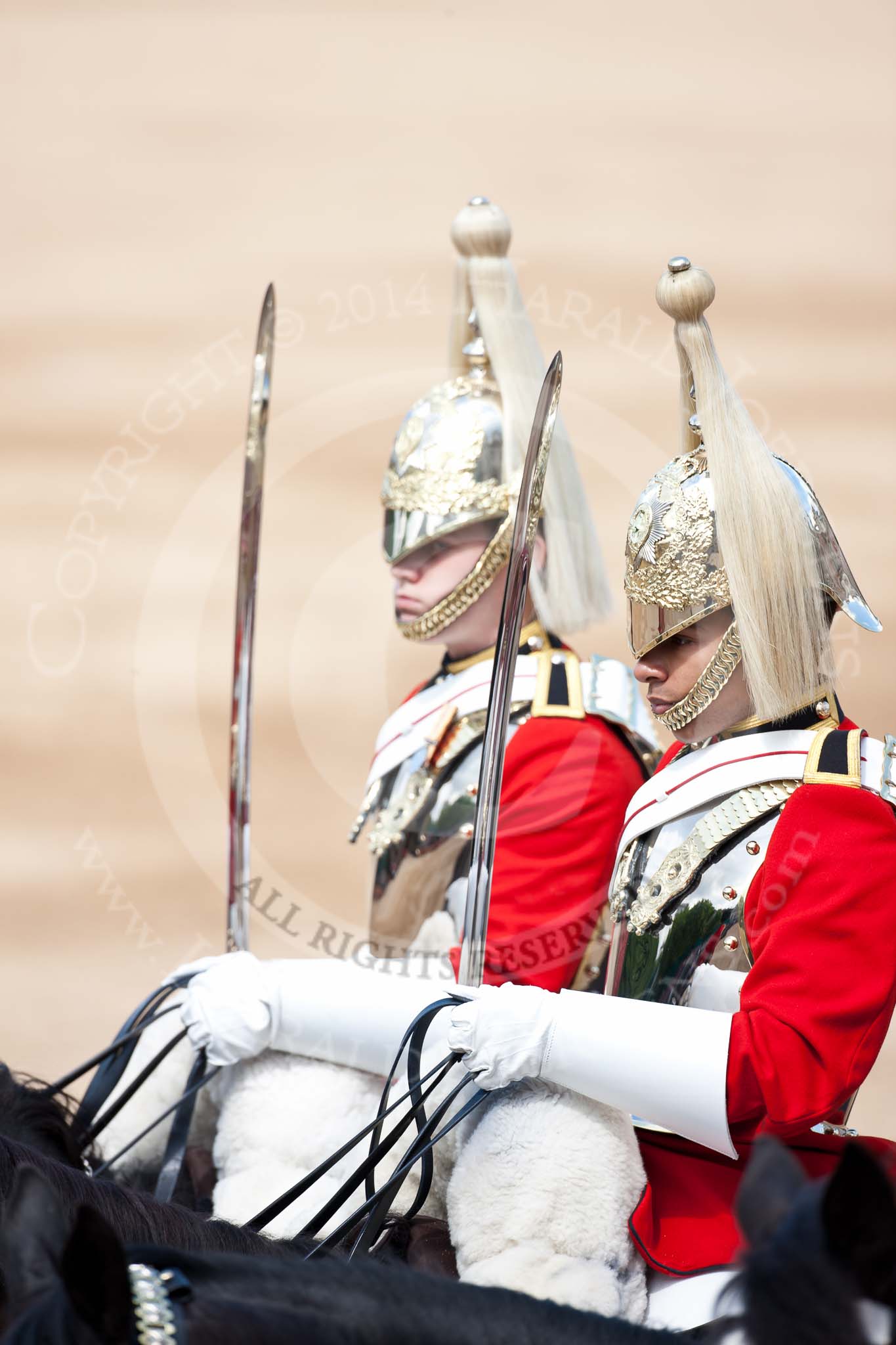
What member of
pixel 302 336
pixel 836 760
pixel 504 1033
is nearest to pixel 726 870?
pixel 836 760

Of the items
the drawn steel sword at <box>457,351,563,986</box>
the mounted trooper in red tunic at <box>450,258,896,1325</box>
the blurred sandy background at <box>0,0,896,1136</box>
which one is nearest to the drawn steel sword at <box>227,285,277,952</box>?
the drawn steel sword at <box>457,351,563,986</box>

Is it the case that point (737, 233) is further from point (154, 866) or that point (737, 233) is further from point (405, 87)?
point (154, 866)

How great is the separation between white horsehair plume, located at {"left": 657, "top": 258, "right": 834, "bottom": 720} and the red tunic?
0.11 meters

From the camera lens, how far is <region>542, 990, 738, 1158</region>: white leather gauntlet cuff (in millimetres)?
1344

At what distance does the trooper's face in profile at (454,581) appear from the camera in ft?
6.75

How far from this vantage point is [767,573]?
4.76 feet

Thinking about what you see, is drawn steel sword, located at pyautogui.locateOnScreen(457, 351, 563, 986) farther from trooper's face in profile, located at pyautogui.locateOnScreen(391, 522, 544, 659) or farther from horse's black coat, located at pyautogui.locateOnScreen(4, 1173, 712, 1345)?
horse's black coat, located at pyautogui.locateOnScreen(4, 1173, 712, 1345)

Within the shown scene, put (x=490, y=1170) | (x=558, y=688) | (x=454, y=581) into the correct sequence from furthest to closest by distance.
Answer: (x=454, y=581) → (x=558, y=688) → (x=490, y=1170)

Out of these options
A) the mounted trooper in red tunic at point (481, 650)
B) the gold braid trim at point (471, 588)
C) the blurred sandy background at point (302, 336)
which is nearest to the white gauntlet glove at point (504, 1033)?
the mounted trooper in red tunic at point (481, 650)

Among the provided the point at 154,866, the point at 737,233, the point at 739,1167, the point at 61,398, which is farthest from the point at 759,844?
the point at 61,398

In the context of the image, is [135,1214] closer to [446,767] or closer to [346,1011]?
[346,1011]

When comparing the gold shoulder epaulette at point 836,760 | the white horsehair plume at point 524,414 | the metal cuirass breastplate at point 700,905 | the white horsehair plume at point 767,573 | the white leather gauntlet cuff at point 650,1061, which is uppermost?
the white horsehair plume at point 524,414

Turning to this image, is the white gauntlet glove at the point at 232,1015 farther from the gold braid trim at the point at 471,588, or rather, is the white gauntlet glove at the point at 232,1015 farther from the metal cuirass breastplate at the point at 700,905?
the gold braid trim at the point at 471,588

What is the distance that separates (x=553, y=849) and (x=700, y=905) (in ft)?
1.20
